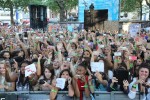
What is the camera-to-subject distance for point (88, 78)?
19.6 ft

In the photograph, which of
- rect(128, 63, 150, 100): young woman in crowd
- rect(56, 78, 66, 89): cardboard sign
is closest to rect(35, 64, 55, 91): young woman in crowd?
rect(56, 78, 66, 89): cardboard sign

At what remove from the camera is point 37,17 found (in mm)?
21844

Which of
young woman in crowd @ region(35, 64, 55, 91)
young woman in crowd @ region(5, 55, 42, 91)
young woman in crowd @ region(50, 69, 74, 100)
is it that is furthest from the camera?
young woman in crowd @ region(5, 55, 42, 91)

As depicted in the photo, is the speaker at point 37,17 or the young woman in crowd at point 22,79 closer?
the young woman in crowd at point 22,79

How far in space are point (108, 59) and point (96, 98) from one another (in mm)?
1713

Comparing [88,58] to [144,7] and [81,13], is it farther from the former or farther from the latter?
[144,7]

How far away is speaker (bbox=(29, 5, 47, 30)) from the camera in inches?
850

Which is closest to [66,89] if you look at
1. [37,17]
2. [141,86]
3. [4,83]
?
[4,83]

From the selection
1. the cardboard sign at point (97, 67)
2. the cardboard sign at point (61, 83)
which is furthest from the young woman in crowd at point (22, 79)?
the cardboard sign at point (97, 67)

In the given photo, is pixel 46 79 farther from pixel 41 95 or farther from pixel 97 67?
pixel 97 67

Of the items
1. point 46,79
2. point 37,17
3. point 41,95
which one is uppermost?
point 37,17

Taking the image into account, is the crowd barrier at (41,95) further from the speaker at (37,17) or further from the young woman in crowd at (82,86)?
the speaker at (37,17)

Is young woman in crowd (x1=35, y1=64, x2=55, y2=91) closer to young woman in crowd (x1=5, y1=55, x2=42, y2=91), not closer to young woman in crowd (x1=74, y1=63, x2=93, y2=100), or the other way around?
young woman in crowd (x1=5, y1=55, x2=42, y2=91)

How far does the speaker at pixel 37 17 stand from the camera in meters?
21.6
